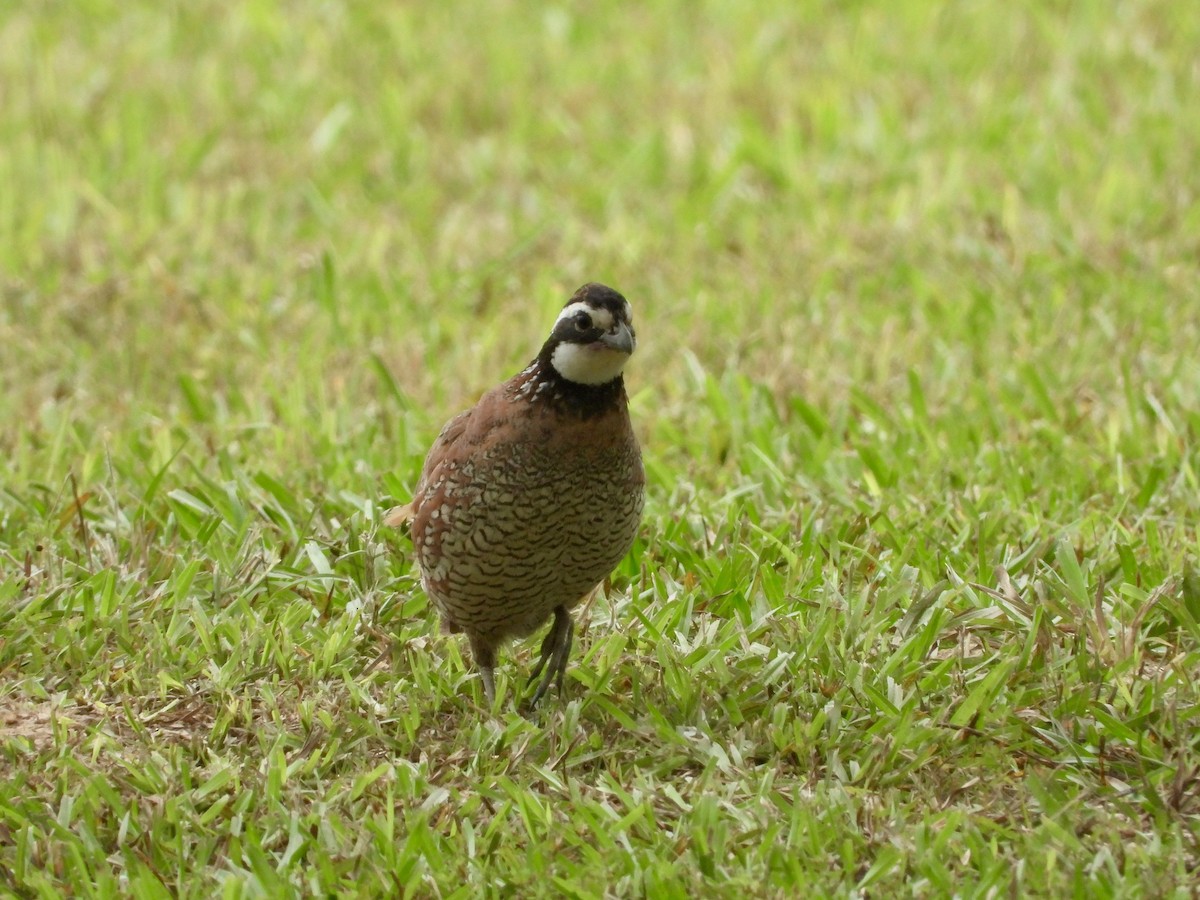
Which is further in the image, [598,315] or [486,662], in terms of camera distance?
[486,662]

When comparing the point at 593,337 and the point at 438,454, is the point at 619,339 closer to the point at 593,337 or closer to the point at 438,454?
the point at 593,337

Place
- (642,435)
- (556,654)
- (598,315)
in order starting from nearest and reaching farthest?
(598,315) → (556,654) → (642,435)

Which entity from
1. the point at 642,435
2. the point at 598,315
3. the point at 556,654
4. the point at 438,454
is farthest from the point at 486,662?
the point at 642,435

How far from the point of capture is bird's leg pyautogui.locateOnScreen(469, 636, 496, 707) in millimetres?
4266

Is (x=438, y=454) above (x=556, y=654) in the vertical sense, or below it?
above

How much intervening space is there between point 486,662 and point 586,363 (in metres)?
0.81

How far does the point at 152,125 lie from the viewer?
346 inches

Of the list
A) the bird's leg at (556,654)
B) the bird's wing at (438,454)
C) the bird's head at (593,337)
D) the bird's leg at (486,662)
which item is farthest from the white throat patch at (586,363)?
the bird's leg at (486,662)

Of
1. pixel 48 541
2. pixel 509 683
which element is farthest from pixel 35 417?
pixel 509 683

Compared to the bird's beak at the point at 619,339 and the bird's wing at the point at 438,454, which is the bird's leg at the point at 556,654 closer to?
the bird's wing at the point at 438,454

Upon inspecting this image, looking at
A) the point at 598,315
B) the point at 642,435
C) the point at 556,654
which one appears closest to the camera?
the point at 598,315

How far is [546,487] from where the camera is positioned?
3.99m

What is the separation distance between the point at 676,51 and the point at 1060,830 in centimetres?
680

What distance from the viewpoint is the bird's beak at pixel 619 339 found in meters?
3.96
